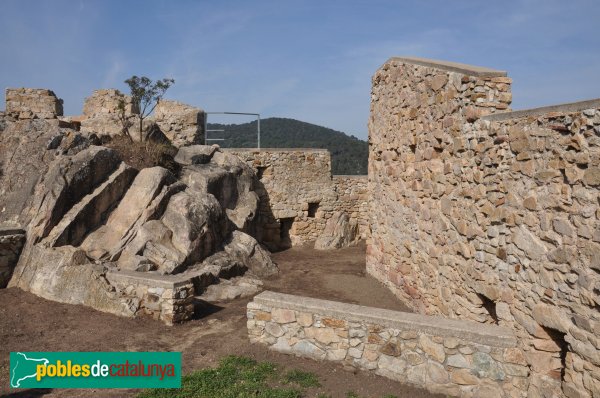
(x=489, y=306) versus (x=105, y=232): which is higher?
(x=105, y=232)

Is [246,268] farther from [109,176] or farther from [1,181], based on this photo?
[1,181]

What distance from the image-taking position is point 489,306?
567 cm

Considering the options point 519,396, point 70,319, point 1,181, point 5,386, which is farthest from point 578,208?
point 1,181

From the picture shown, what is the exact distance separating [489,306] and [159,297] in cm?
492

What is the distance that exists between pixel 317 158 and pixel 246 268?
668 centimetres

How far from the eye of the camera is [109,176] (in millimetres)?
9805

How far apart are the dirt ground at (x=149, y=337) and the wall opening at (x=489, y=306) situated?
4.99 feet

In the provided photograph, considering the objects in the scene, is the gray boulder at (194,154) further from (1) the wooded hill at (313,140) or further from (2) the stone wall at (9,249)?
(1) the wooded hill at (313,140)

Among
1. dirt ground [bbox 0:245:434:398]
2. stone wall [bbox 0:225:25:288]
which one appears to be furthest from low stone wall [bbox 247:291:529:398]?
stone wall [bbox 0:225:25:288]

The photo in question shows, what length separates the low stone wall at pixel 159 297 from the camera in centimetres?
693

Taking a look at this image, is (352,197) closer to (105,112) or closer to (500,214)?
(105,112)

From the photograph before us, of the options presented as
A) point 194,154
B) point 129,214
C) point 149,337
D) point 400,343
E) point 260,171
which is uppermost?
point 194,154

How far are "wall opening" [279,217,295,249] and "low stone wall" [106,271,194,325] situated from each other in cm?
899

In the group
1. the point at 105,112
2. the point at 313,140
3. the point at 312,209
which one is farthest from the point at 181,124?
the point at 313,140
